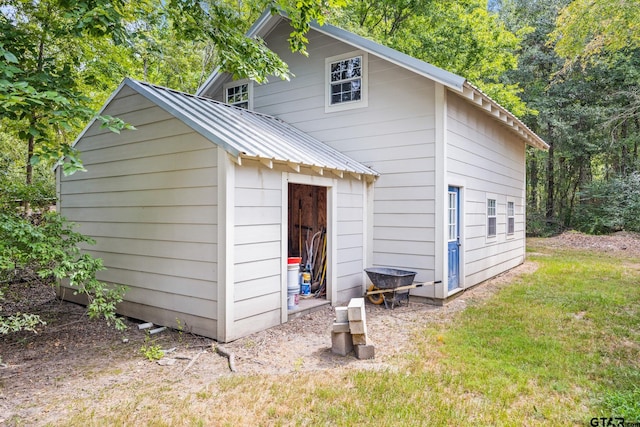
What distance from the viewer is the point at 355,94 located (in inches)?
279

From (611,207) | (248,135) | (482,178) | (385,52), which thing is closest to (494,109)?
(482,178)

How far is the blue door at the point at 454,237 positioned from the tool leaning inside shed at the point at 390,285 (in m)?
0.77

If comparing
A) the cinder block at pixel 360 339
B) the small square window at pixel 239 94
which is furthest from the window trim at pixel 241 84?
the cinder block at pixel 360 339

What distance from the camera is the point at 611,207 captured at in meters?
15.8

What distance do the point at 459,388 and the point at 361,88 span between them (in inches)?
208

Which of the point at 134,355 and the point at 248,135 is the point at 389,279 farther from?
the point at 134,355

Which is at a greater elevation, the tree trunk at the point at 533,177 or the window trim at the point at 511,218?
the tree trunk at the point at 533,177

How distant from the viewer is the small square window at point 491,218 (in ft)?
27.2

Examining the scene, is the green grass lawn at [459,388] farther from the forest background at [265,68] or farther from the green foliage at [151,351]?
the forest background at [265,68]

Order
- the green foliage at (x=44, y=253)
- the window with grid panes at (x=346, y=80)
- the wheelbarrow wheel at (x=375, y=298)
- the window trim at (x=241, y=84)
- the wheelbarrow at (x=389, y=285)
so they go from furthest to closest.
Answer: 1. the window trim at (x=241, y=84)
2. the window with grid panes at (x=346, y=80)
3. the wheelbarrow wheel at (x=375, y=298)
4. the wheelbarrow at (x=389, y=285)
5. the green foliage at (x=44, y=253)

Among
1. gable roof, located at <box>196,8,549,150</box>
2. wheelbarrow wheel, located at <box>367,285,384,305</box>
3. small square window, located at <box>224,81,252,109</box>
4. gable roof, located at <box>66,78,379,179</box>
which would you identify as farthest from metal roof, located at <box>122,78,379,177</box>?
wheelbarrow wheel, located at <box>367,285,384,305</box>

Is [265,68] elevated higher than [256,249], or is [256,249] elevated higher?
[265,68]

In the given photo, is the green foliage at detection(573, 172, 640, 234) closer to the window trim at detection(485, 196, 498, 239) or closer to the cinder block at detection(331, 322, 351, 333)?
the window trim at detection(485, 196, 498, 239)

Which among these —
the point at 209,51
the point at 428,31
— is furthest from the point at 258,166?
the point at 209,51
